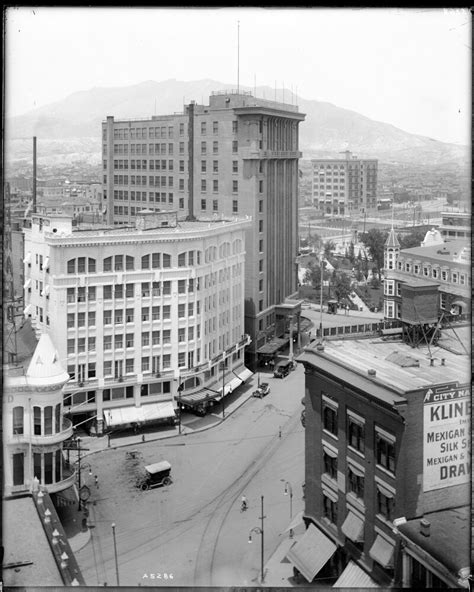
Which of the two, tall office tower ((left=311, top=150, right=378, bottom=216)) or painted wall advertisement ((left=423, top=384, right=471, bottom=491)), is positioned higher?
tall office tower ((left=311, top=150, right=378, bottom=216))

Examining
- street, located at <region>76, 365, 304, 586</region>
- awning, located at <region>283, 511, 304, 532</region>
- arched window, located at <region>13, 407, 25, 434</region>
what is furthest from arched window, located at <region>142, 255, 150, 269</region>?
awning, located at <region>283, 511, 304, 532</region>

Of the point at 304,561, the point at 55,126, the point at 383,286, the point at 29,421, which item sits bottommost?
the point at 304,561

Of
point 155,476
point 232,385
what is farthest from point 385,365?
point 232,385

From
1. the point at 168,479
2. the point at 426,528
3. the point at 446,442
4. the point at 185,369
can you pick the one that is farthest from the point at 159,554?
the point at 185,369

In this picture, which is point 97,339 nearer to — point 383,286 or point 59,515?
point 59,515

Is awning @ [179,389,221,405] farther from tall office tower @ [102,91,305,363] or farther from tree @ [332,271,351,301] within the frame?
tree @ [332,271,351,301]
